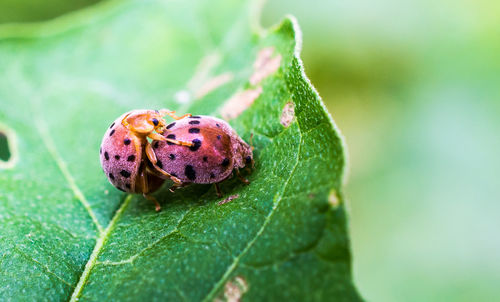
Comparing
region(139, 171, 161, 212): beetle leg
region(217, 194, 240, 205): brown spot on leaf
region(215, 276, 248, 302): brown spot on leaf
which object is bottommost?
region(215, 276, 248, 302): brown spot on leaf

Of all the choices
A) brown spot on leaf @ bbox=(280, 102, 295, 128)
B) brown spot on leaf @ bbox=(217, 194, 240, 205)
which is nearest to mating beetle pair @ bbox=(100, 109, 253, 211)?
brown spot on leaf @ bbox=(217, 194, 240, 205)

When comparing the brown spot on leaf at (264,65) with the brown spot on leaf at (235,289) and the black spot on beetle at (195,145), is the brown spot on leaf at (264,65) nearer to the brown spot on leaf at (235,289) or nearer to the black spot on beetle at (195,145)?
the black spot on beetle at (195,145)

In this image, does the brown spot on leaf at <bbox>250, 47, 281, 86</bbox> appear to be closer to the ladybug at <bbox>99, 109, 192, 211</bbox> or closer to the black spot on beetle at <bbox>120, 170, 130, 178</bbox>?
the ladybug at <bbox>99, 109, 192, 211</bbox>

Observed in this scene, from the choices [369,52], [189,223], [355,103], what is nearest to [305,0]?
[369,52]

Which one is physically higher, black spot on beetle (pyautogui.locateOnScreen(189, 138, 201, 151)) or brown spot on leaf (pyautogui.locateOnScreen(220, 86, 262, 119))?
brown spot on leaf (pyautogui.locateOnScreen(220, 86, 262, 119))

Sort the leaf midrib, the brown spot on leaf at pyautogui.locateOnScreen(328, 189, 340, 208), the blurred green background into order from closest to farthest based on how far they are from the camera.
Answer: the brown spot on leaf at pyautogui.locateOnScreen(328, 189, 340, 208) < the leaf midrib < the blurred green background

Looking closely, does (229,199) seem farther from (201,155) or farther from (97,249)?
(97,249)

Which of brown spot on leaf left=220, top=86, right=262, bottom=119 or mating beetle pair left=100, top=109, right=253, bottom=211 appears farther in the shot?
brown spot on leaf left=220, top=86, right=262, bottom=119
